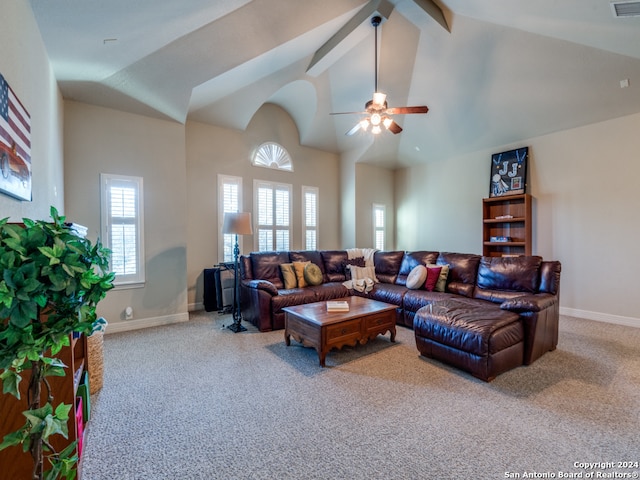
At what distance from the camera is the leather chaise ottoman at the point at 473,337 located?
102 inches

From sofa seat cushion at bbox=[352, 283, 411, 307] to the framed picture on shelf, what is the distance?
2779 millimetres

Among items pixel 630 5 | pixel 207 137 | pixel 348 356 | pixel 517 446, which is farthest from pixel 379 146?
pixel 517 446

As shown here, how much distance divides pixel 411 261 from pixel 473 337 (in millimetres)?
2398

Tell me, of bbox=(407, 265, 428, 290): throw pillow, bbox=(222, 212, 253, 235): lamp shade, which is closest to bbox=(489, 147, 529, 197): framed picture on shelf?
bbox=(407, 265, 428, 290): throw pillow

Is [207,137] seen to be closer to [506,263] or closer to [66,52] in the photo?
[66,52]

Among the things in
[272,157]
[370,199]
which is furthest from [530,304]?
[272,157]

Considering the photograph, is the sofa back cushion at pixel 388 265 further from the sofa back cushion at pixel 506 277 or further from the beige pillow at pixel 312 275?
the sofa back cushion at pixel 506 277

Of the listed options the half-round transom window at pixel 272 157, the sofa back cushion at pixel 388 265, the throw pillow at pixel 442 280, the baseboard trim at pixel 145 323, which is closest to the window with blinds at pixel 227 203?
the half-round transom window at pixel 272 157

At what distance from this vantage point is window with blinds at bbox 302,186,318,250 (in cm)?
655

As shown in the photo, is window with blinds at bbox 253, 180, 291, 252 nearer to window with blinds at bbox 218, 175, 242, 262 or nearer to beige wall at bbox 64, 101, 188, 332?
window with blinds at bbox 218, 175, 242, 262

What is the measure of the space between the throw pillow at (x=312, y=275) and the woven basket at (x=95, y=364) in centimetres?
288

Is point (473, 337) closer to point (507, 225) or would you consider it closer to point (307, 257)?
point (307, 257)

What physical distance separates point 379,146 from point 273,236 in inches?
121

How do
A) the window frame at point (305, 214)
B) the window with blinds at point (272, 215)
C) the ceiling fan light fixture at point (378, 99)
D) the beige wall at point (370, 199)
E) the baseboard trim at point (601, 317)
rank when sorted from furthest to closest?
the beige wall at point (370, 199), the window frame at point (305, 214), the window with blinds at point (272, 215), the baseboard trim at point (601, 317), the ceiling fan light fixture at point (378, 99)
